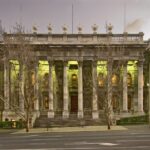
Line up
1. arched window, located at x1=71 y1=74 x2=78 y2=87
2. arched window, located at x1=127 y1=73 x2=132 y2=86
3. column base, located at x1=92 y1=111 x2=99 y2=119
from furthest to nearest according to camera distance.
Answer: arched window, located at x1=71 y1=74 x2=78 y2=87
arched window, located at x1=127 y1=73 x2=132 y2=86
column base, located at x1=92 y1=111 x2=99 y2=119

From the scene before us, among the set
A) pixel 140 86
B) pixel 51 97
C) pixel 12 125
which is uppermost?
pixel 140 86

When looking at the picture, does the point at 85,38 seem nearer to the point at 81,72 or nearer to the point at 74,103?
the point at 81,72

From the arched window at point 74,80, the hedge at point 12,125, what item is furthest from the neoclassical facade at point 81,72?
the hedge at point 12,125

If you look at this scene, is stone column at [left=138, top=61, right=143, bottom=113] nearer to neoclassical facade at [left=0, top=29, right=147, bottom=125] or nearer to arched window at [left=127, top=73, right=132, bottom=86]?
neoclassical facade at [left=0, top=29, right=147, bottom=125]

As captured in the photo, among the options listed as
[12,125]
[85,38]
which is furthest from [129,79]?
[12,125]

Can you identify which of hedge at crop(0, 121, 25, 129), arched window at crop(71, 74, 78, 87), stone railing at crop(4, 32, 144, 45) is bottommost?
hedge at crop(0, 121, 25, 129)

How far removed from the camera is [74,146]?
28188 millimetres

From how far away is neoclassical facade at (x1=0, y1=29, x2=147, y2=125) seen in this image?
73688mm

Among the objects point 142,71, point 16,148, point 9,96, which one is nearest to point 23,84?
point 9,96

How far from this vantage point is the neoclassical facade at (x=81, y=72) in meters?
73.7

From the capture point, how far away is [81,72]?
75062 millimetres

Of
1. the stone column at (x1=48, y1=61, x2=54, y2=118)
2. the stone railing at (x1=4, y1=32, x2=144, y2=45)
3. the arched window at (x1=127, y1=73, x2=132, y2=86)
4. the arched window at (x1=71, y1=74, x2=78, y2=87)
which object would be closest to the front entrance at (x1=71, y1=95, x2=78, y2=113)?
the arched window at (x1=71, y1=74, x2=78, y2=87)

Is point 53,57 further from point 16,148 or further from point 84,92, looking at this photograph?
point 16,148

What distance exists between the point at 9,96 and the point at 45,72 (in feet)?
35.6
